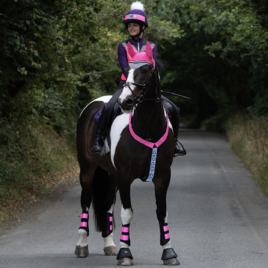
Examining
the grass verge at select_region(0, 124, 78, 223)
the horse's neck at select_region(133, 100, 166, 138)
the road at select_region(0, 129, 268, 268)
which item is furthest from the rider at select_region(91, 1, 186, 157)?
the grass verge at select_region(0, 124, 78, 223)

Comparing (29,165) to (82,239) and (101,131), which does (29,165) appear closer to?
(82,239)

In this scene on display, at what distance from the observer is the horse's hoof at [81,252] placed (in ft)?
21.0

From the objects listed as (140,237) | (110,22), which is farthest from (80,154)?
(110,22)

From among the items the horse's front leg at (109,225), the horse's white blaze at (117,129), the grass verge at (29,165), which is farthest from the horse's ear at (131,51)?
the grass verge at (29,165)

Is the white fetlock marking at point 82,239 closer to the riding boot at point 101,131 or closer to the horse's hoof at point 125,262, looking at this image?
the horse's hoof at point 125,262

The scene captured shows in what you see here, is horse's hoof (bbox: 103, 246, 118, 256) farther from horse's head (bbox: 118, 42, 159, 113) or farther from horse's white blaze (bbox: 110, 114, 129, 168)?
horse's head (bbox: 118, 42, 159, 113)

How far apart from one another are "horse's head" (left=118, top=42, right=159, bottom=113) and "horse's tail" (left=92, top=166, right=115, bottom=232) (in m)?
2.10

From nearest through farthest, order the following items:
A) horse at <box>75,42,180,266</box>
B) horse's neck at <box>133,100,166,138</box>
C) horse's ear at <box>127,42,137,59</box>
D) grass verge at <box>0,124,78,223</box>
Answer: horse at <box>75,42,180,266</box> < horse's neck at <box>133,100,166,138</box> < horse's ear at <box>127,42,137,59</box> < grass verge at <box>0,124,78,223</box>

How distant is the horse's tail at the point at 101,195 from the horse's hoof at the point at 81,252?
1.48 feet

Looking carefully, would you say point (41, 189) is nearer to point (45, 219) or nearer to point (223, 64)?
point (45, 219)

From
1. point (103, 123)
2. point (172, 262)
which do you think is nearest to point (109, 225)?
point (172, 262)

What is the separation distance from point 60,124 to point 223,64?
64.1 feet

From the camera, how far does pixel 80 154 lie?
7434 mm

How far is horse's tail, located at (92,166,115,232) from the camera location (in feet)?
22.6
